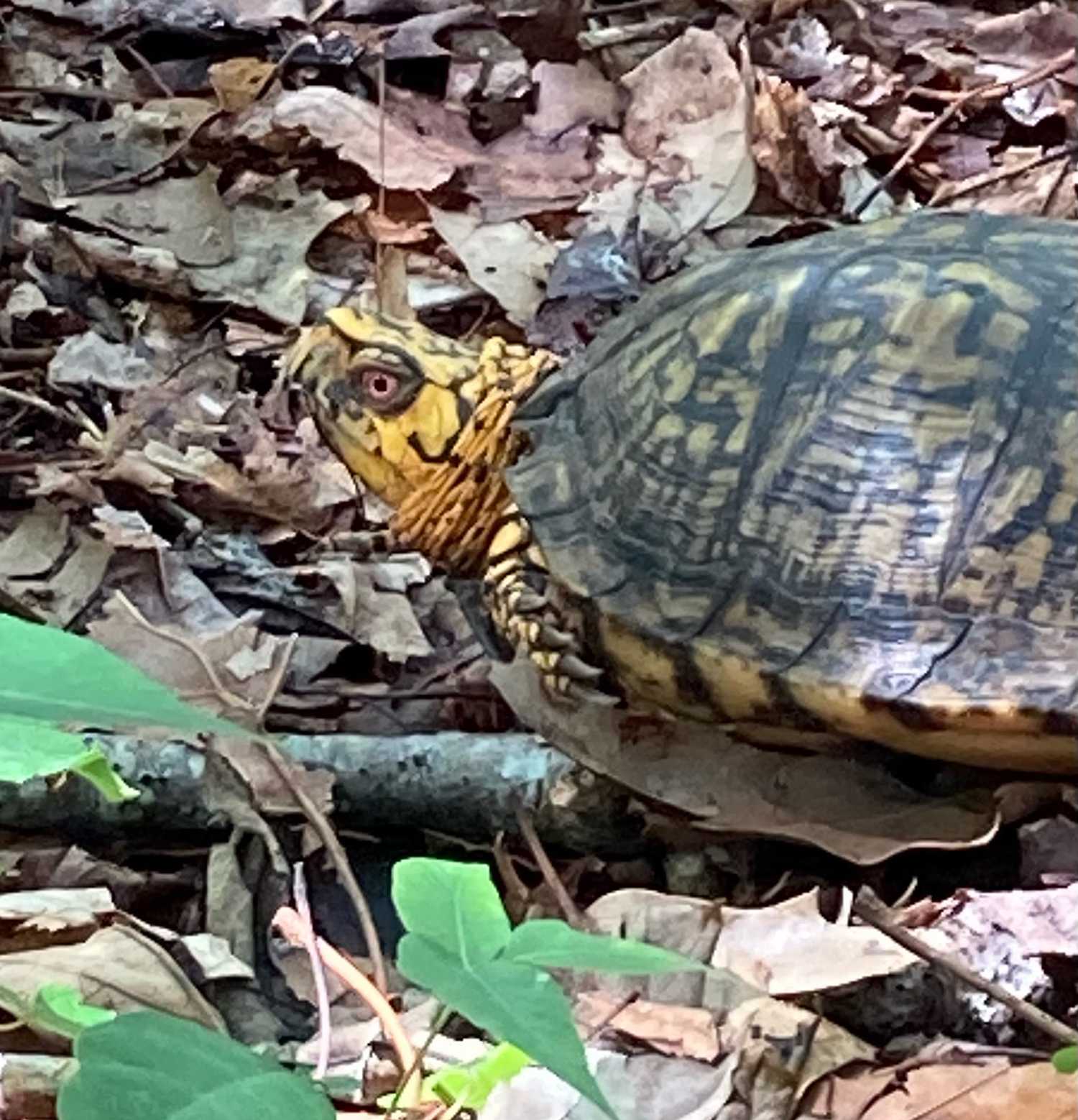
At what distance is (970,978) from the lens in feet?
4.26

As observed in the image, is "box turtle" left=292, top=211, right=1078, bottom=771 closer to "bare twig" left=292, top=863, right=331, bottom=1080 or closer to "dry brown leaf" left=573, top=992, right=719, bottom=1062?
"dry brown leaf" left=573, top=992, right=719, bottom=1062

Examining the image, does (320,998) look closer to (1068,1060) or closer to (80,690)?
(1068,1060)

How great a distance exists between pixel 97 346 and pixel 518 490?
1.14m

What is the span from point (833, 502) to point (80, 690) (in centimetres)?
116

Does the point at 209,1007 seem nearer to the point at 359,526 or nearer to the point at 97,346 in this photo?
the point at 359,526

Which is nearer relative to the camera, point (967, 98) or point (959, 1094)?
point (959, 1094)

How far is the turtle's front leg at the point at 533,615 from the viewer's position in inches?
74.6

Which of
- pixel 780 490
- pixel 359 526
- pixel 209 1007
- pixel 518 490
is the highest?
pixel 780 490

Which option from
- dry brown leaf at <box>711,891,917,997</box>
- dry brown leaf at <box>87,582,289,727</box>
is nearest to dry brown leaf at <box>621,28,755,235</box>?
dry brown leaf at <box>87,582,289,727</box>

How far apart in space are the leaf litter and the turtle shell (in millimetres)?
144

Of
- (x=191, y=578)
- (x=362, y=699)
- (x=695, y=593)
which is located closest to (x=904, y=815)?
(x=695, y=593)

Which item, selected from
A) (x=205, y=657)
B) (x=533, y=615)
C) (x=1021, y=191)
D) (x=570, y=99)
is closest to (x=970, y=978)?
(x=533, y=615)

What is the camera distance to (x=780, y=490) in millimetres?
1753

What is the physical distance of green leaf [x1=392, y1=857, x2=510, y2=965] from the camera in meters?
A: 0.84
